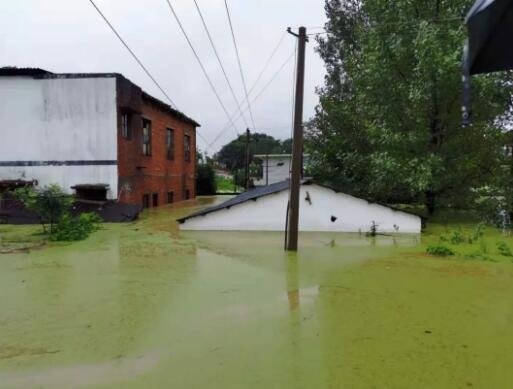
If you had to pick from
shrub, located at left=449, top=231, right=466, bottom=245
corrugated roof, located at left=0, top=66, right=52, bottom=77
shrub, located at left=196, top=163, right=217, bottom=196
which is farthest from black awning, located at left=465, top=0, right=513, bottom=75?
shrub, located at left=196, top=163, right=217, bottom=196

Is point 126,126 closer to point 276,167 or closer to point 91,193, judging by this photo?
point 91,193

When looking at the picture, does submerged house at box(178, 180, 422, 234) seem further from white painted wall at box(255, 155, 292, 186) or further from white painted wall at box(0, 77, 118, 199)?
white painted wall at box(255, 155, 292, 186)

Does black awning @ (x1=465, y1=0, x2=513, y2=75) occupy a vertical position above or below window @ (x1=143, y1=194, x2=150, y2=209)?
above

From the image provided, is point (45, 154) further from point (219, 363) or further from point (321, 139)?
point (219, 363)

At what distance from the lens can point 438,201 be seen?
16203 mm

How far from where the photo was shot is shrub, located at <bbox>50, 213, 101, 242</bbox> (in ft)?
38.7

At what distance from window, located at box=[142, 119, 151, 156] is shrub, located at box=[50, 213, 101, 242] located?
721cm

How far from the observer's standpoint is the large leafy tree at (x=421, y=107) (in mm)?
13828

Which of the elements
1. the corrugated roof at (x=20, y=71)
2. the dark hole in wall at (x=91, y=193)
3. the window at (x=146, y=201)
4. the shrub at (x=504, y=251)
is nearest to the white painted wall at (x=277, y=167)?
the window at (x=146, y=201)

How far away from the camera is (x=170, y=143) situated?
79.3ft

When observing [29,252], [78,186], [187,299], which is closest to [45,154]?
[78,186]

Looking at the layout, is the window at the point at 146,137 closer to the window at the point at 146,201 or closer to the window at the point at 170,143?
the window at the point at 146,201

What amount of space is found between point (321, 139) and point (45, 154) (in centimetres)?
1116

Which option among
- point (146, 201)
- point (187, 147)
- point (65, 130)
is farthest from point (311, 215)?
point (187, 147)
